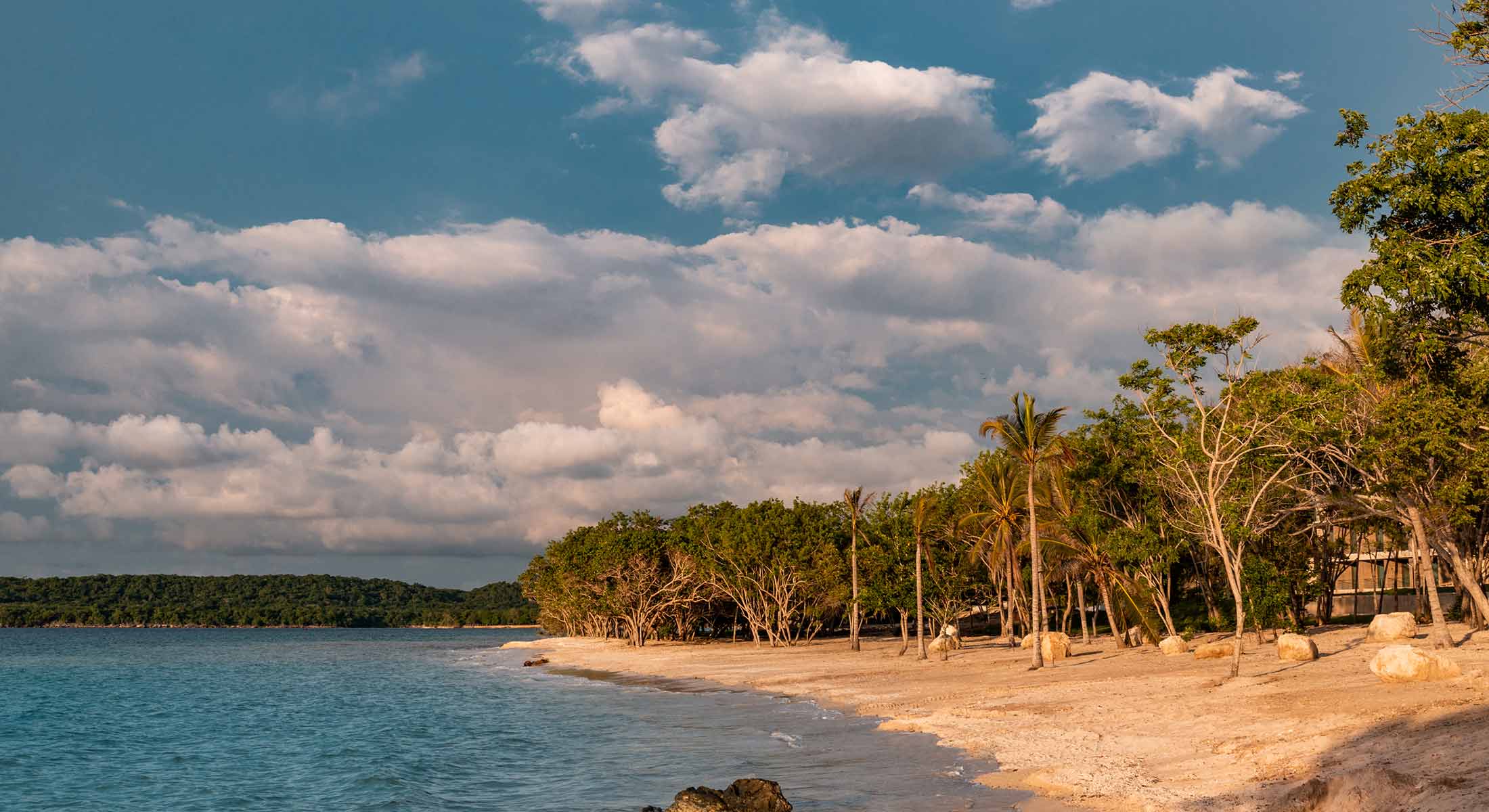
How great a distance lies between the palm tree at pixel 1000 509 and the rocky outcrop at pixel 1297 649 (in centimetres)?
1619

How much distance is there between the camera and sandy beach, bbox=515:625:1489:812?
15352 mm

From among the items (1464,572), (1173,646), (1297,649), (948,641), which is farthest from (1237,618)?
(948,641)

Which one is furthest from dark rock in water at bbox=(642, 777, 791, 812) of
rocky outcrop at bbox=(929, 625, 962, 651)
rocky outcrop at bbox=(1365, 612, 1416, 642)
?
rocky outcrop at bbox=(929, 625, 962, 651)

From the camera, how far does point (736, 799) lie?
1870 centimetres

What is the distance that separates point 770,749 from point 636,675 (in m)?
36.0

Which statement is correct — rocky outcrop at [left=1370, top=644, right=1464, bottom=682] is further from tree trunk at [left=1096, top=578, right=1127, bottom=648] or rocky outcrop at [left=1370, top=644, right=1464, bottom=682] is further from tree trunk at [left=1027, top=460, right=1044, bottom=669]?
tree trunk at [left=1096, top=578, right=1127, bottom=648]

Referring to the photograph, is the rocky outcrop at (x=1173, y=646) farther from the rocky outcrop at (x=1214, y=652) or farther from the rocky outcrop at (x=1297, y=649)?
the rocky outcrop at (x=1297, y=649)

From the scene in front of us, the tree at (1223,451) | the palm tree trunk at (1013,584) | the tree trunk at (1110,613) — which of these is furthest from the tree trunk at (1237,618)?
the palm tree trunk at (1013,584)

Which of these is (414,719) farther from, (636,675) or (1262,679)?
(1262,679)

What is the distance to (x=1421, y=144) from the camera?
19562mm

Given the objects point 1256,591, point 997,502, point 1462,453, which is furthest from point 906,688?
point 1462,453

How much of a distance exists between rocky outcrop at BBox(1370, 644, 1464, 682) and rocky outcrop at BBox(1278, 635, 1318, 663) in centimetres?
773

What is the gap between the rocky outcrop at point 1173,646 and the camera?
3962 centimetres

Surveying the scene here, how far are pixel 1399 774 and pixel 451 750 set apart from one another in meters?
28.9
